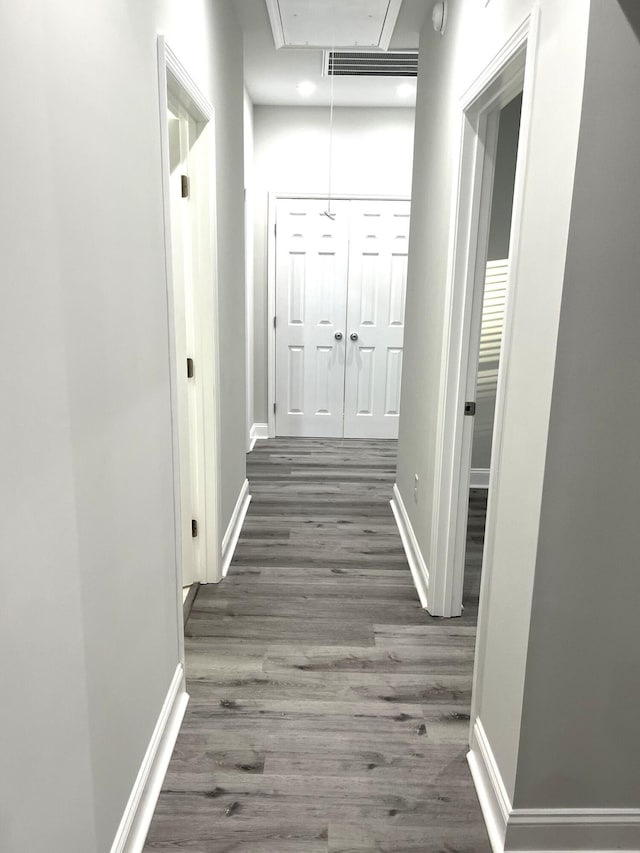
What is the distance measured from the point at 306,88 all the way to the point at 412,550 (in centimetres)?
343

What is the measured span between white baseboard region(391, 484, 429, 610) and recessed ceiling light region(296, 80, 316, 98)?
292 centimetres

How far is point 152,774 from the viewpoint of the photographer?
5.97 feet

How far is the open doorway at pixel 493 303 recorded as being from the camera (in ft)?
13.1

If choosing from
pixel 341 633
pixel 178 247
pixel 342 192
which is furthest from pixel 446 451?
pixel 342 192

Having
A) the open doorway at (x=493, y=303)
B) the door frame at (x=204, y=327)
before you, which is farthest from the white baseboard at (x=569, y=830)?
the open doorway at (x=493, y=303)

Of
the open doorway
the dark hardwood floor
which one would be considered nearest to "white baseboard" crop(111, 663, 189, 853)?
the dark hardwood floor

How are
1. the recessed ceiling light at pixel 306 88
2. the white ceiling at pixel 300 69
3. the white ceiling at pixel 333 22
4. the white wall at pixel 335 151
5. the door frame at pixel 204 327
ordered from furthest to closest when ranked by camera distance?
the white wall at pixel 335 151 → the recessed ceiling light at pixel 306 88 → the white ceiling at pixel 300 69 → the white ceiling at pixel 333 22 → the door frame at pixel 204 327

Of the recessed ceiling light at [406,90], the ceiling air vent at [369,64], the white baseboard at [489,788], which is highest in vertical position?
the recessed ceiling light at [406,90]

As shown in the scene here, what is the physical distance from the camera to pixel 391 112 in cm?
520

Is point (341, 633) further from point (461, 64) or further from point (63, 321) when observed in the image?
point (461, 64)

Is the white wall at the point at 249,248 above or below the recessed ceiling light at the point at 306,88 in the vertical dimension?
below

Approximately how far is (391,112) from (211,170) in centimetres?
314

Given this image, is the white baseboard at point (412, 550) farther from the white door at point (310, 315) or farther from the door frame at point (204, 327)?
the white door at point (310, 315)

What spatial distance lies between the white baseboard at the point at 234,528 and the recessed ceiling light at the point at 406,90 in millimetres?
3027
